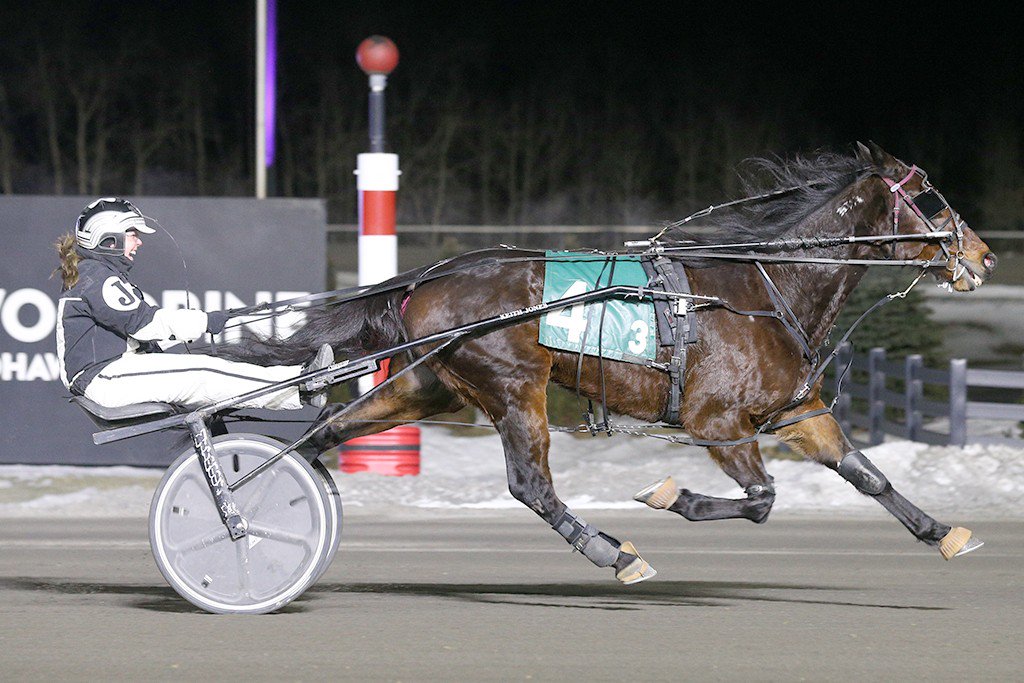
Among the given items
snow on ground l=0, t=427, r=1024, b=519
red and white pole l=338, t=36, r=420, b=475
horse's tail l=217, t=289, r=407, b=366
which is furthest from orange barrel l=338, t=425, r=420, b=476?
horse's tail l=217, t=289, r=407, b=366

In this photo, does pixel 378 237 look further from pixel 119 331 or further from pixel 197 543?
pixel 197 543

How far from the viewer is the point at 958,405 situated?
395 inches

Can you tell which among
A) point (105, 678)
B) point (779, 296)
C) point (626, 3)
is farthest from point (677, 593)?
point (626, 3)

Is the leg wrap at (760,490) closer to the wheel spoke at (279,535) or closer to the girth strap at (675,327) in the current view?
the girth strap at (675,327)

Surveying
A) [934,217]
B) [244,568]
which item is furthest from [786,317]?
[244,568]

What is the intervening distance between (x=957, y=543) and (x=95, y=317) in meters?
3.49

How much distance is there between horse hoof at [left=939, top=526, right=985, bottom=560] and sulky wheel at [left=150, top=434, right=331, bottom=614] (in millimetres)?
2452

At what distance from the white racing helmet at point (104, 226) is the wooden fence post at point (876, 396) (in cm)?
752

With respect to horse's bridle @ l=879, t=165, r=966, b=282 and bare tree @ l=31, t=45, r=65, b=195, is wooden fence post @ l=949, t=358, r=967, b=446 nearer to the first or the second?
horse's bridle @ l=879, t=165, r=966, b=282

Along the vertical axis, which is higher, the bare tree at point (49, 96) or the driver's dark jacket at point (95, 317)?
the bare tree at point (49, 96)

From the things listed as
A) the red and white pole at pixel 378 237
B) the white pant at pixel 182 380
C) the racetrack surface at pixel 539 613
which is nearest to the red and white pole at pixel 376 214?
the red and white pole at pixel 378 237

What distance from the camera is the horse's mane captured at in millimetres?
6172

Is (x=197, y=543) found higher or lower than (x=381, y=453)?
higher

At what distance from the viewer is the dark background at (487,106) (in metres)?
32.6
